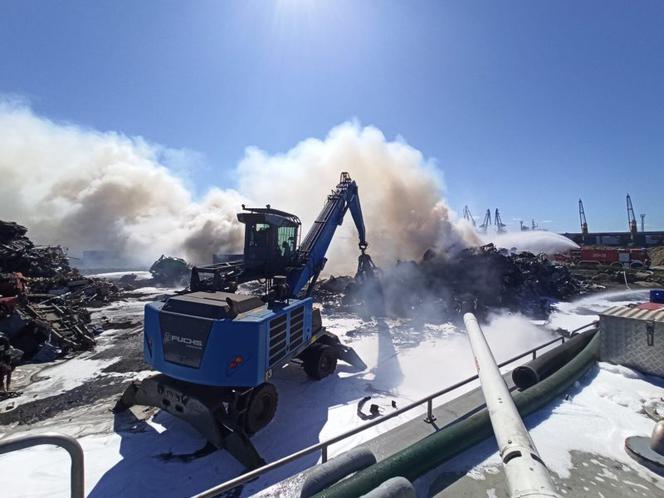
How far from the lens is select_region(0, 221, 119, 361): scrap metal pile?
35.3ft

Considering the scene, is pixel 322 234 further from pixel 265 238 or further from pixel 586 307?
pixel 586 307

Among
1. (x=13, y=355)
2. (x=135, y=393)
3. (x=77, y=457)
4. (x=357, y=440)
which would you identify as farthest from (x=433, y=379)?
(x=13, y=355)

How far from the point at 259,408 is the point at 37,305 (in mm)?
11575

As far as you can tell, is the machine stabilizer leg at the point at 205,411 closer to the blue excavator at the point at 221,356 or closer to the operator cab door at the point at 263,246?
the blue excavator at the point at 221,356

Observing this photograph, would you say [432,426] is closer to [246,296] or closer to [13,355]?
[246,296]

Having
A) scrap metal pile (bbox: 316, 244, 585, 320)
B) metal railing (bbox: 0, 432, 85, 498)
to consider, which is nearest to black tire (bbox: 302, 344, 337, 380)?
metal railing (bbox: 0, 432, 85, 498)

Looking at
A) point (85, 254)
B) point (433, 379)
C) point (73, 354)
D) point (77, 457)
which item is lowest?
point (433, 379)

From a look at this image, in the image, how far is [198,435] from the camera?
6629mm

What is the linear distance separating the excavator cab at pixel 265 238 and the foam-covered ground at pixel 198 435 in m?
3.09

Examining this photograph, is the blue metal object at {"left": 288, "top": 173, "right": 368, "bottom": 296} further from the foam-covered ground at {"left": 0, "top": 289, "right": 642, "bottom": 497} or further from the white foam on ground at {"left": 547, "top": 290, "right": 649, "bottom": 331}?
the white foam on ground at {"left": 547, "top": 290, "right": 649, "bottom": 331}

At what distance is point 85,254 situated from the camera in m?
52.9

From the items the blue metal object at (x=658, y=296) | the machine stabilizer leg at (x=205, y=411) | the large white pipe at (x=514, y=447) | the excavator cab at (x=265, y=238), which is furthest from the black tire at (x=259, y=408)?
the blue metal object at (x=658, y=296)

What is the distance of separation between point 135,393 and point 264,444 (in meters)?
3.03

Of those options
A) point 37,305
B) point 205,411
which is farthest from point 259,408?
point 37,305
